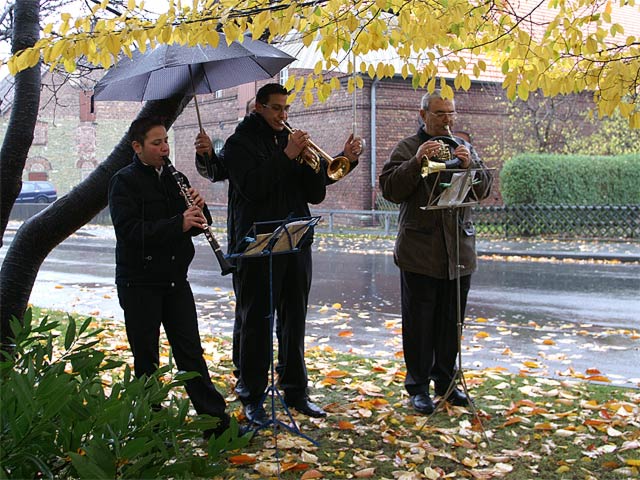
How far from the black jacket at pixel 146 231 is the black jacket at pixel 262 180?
50 cm

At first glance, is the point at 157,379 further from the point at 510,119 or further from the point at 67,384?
the point at 510,119

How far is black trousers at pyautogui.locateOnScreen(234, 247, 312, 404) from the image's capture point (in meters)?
5.54

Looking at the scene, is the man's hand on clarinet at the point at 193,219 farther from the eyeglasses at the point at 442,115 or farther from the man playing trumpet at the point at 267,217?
the eyeglasses at the point at 442,115

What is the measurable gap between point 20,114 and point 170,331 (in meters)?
2.31

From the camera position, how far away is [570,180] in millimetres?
23234

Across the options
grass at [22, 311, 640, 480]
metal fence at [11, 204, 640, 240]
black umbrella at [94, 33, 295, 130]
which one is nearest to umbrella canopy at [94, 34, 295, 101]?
black umbrella at [94, 33, 295, 130]

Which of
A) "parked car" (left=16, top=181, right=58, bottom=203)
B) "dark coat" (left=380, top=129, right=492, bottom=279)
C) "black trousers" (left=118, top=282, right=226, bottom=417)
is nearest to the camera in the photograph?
"black trousers" (left=118, top=282, right=226, bottom=417)

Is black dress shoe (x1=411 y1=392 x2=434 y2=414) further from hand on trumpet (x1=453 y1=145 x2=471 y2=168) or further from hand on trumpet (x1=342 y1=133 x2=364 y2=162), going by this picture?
hand on trumpet (x1=342 y1=133 x2=364 y2=162)

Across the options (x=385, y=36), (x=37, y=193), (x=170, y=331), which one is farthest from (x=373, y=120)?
(x=37, y=193)

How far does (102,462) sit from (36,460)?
24 centimetres

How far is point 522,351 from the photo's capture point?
8.65m

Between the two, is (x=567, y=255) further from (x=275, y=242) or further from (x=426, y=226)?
(x=275, y=242)

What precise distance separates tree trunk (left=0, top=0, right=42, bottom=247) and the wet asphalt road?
3.94 meters

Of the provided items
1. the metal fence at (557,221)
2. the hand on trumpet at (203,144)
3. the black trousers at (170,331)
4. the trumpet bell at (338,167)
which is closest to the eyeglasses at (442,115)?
the trumpet bell at (338,167)
